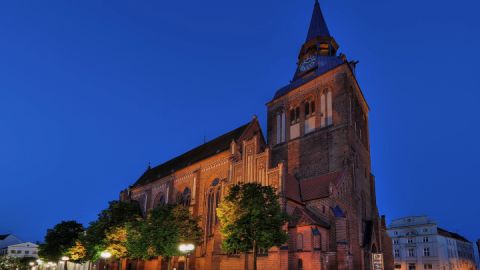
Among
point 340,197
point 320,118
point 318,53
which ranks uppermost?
point 318,53

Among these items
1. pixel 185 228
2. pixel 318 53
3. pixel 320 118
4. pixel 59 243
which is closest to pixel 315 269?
pixel 185 228

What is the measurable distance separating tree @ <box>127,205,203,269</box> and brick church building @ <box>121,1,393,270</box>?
3160 millimetres

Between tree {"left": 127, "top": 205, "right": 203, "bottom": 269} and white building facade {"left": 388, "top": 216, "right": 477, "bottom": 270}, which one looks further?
white building facade {"left": 388, "top": 216, "right": 477, "bottom": 270}

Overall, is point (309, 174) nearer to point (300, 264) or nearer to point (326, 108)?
point (326, 108)

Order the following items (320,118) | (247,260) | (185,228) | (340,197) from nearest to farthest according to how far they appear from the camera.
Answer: (247,260) < (340,197) < (185,228) < (320,118)

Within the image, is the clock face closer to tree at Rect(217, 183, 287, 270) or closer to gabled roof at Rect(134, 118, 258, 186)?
gabled roof at Rect(134, 118, 258, 186)

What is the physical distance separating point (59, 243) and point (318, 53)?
186 feet

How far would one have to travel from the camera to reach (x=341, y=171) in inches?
1695

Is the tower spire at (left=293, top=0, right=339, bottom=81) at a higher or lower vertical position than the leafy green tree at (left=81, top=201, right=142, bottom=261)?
higher

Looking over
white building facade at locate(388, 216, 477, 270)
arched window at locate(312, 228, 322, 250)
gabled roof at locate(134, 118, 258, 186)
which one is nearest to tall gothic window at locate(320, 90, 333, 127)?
gabled roof at locate(134, 118, 258, 186)

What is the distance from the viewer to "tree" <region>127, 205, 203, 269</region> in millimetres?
42406

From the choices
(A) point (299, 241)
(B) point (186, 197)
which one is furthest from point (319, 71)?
(B) point (186, 197)

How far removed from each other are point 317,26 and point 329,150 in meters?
24.7

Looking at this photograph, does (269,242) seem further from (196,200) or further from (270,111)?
(270,111)
